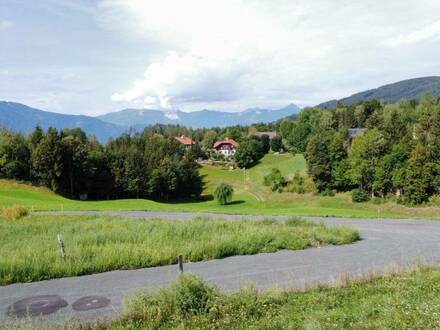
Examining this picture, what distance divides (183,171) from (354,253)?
2535 inches

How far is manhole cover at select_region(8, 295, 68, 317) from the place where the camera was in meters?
10.4

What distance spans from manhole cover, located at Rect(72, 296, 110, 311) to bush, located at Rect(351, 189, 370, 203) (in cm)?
5370

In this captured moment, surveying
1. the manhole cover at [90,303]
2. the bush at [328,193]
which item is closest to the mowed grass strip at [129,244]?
→ the manhole cover at [90,303]

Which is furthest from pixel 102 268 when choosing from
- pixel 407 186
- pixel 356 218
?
pixel 407 186

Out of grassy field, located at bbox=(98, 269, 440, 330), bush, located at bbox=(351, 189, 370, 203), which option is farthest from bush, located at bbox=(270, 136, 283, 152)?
grassy field, located at bbox=(98, 269, 440, 330)

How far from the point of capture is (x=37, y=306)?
10.8 metres

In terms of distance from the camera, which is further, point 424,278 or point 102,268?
point 102,268

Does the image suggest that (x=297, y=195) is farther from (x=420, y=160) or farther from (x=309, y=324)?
(x=309, y=324)

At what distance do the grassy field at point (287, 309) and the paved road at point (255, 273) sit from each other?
4.23ft

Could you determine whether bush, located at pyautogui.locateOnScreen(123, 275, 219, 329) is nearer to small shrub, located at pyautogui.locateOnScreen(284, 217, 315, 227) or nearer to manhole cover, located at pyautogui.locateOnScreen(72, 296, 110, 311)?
manhole cover, located at pyautogui.locateOnScreen(72, 296, 110, 311)

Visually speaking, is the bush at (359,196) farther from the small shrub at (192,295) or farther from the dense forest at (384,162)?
the small shrub at (192,295)

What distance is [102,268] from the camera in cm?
1439

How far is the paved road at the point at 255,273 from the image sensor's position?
36.9 feet

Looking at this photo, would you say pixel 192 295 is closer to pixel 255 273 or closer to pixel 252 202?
pixel 255 273
